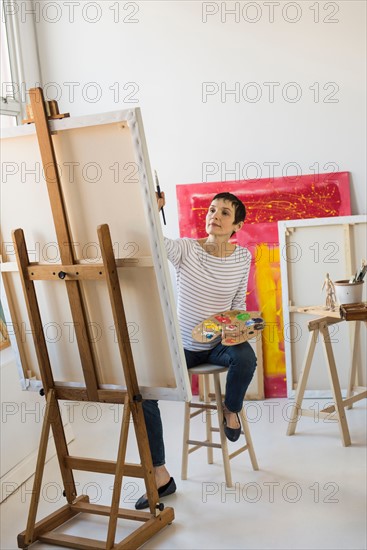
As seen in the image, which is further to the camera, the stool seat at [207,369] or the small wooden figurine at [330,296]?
the small wooden figurine at [330,296]

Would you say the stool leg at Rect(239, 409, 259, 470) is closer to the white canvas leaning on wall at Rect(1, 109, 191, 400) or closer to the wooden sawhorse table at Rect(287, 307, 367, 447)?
the wooden sawhorse table at Rect(287, 307, 367, 447)

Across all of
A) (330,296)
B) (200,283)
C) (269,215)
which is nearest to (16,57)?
(269,215)

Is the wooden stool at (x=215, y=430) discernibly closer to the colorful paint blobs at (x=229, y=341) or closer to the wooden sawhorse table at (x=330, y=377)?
the colorful paint blobs at (x=229, y=341)

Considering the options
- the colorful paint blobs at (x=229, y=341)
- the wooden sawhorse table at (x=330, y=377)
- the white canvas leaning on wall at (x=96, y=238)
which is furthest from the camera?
the wooden sawhorse table at (x=330, y=377)

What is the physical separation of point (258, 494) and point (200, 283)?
99cm

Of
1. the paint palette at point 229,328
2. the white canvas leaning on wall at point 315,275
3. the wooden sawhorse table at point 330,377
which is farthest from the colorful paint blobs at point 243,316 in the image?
the white canvas leaning on wall at point 315,275

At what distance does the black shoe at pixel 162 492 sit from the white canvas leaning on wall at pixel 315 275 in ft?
4.68

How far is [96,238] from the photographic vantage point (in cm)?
301

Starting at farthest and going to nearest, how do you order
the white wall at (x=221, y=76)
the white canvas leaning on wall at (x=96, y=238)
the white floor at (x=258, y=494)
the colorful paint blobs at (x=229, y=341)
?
the white wall at (x=221, y=76), the colorful paint blobs at (x=229, y=341), the white floor at (x=258, y=494), the white canvas leaning on wall at (x=96, y=238)

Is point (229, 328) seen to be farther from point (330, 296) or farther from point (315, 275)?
point (315, 275)

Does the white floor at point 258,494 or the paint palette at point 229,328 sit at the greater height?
the paint palette at point 229,328

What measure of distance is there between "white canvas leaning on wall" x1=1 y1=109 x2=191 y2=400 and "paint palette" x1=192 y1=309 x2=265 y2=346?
506mm

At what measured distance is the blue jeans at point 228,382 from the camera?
3.50 m

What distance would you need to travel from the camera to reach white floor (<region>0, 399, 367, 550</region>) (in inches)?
124
